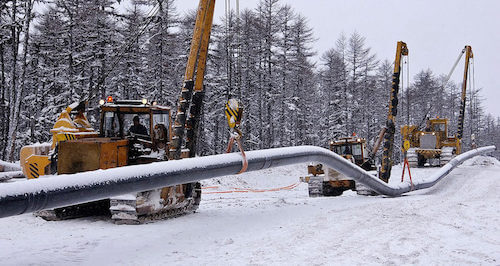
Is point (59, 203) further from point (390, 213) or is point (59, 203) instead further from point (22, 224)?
point (390, 213)

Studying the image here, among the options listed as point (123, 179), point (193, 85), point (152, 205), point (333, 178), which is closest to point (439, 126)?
point (333, 178)

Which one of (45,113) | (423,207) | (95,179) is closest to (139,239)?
(95,179)

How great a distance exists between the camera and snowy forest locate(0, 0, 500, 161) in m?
25.5

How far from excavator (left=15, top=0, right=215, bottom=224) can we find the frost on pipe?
5.72ft

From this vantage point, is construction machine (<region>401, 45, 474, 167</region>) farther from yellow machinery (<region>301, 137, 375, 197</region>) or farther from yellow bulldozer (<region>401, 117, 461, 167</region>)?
yellow machinery (<region>301, 137, 375, 197</region>)

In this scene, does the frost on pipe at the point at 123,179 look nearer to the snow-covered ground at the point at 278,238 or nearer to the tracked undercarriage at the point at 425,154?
the snow-covered ground at the point at 278,238

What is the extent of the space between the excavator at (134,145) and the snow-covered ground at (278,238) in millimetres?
419

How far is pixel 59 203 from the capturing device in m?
4.74

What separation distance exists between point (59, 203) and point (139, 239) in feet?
6.41

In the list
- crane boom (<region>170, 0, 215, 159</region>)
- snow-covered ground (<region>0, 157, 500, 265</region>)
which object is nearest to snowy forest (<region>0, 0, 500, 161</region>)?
crane boom (<region>170, 0, 215, 159</region>)

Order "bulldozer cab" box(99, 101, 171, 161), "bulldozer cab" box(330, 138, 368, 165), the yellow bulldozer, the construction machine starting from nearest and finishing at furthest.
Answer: "bulldozer cab" box(99, 101, 171, 161)
"bulldozer cab" box(330, 138, 368, 165)
the construction machine
the yellow bulldozer

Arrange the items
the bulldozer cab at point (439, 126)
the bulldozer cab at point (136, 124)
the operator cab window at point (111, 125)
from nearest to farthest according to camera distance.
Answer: the bulldozer cab at point (136, 124), the operator cab window at point (111, 125), the bulldozer cab at point (439, 126)

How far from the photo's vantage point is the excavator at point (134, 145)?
27.1ft

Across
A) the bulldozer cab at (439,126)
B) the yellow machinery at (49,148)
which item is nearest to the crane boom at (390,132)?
the yellow machinery at (49,148)
